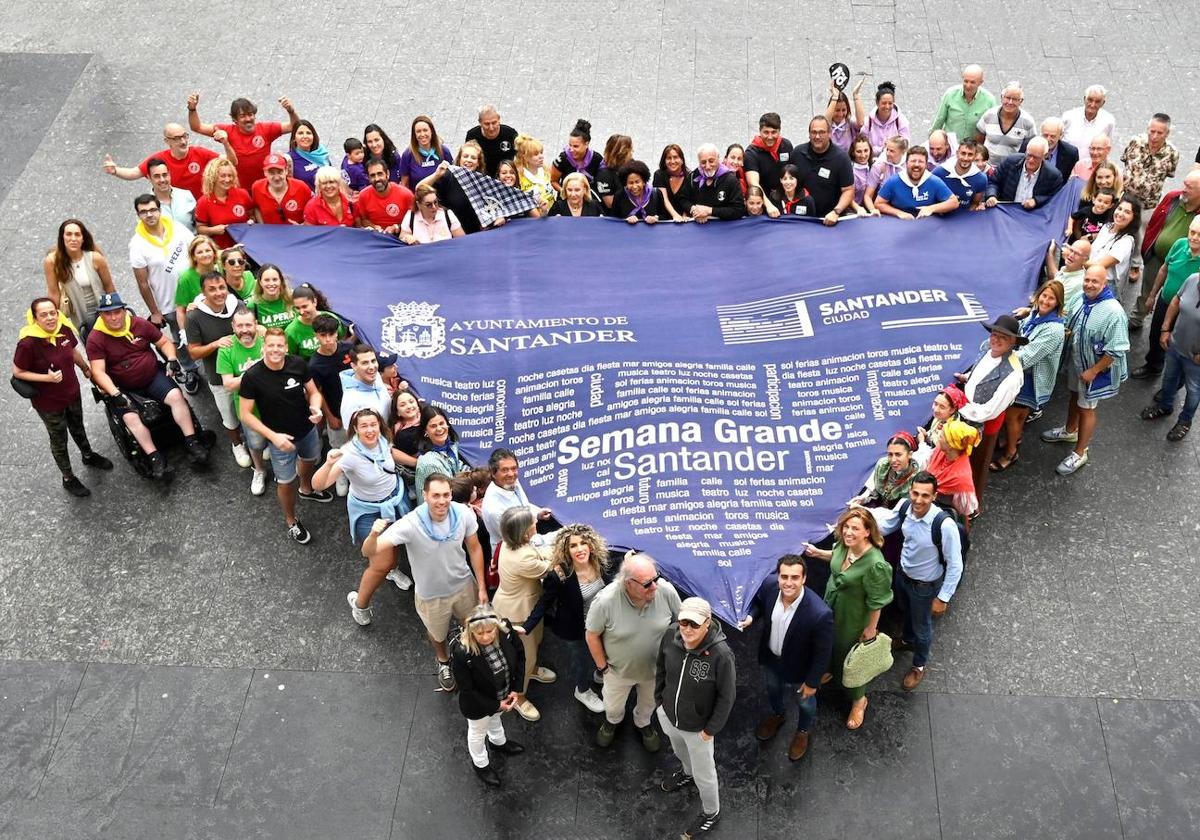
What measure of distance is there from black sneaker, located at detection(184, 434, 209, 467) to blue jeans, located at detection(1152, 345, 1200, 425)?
7330 mm

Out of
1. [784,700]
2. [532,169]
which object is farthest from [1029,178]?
[784,700]

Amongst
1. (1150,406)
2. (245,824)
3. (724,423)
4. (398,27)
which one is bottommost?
(245,824)

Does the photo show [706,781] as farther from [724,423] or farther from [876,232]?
[876,232]

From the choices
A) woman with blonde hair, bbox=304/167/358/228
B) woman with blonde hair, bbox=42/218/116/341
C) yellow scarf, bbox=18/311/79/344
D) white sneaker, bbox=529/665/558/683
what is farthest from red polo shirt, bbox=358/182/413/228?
white sneaker, bbox=529/665/558/683

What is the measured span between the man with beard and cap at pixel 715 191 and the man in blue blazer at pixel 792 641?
11.5 ft

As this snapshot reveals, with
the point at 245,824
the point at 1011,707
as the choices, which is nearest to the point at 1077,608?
the point at 1011,707

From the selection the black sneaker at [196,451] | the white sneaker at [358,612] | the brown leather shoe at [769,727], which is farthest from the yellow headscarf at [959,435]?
the black sneaker at [196,451]

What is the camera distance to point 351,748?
7.06m

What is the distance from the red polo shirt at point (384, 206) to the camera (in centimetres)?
955

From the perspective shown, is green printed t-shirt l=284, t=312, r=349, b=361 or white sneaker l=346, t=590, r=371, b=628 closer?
white sneaker l=346, t=590, r=371, b=628

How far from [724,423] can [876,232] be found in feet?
8.09

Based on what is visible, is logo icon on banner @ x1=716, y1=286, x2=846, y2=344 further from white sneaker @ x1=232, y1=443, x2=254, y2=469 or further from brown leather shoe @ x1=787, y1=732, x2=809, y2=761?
white sneaker @ x1=232, y1=443, x2=254, y2=469

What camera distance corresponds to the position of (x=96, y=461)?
893cm

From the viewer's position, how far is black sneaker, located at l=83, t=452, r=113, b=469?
29.2 feet
